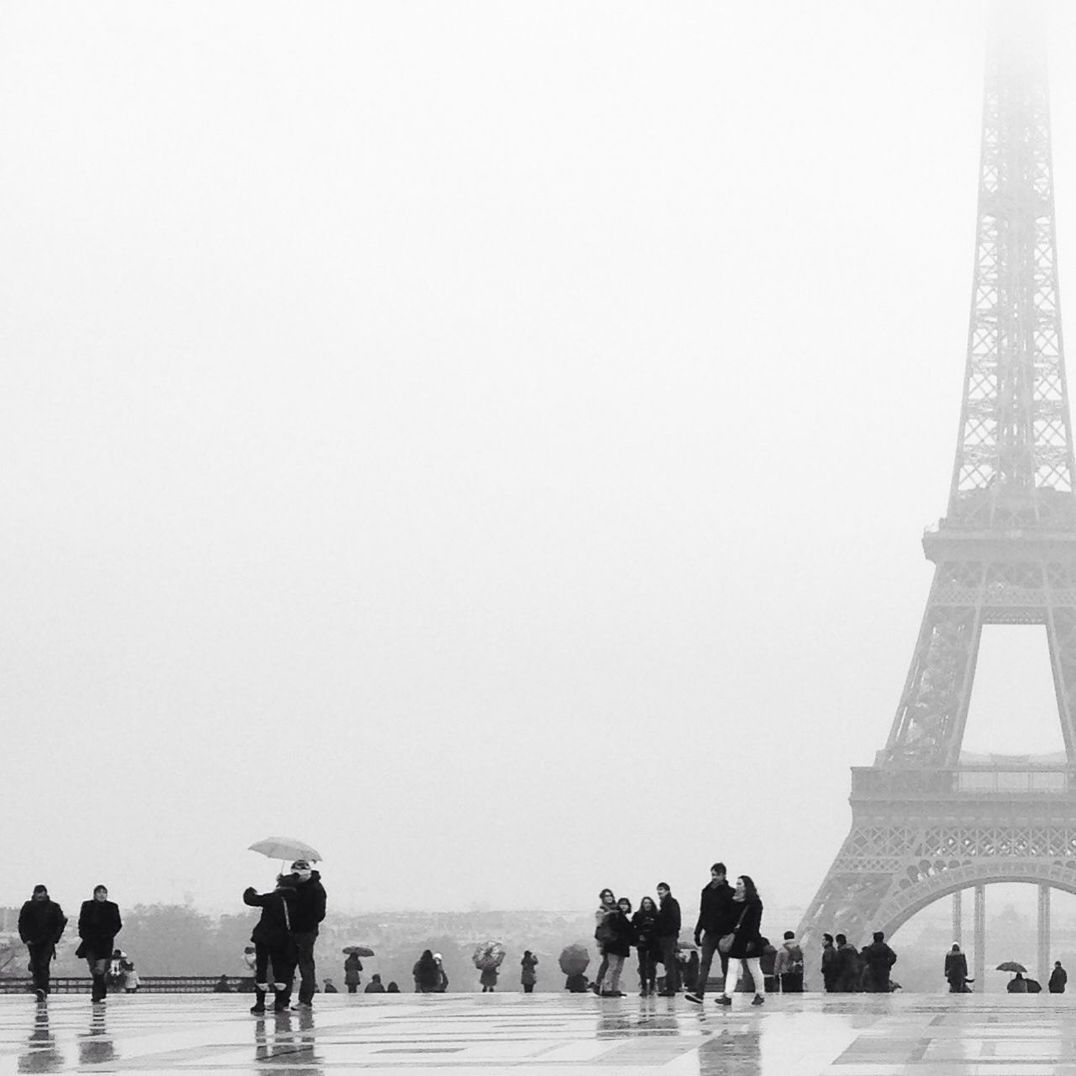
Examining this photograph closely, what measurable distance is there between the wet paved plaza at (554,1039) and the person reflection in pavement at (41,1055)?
2 cm

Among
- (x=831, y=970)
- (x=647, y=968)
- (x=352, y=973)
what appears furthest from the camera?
(x=352, y=973)

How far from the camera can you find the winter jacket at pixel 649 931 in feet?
113

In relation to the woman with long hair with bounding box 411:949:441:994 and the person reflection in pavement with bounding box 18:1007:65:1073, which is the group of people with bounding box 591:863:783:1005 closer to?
the woman with long hair with bounding box 411:949:441:994

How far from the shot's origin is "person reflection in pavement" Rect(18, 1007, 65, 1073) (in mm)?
17513

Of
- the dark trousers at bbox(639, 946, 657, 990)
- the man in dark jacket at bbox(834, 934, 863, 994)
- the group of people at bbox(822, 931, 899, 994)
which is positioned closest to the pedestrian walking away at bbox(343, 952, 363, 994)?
the group of people at bbox(822, 931, 899, 994)

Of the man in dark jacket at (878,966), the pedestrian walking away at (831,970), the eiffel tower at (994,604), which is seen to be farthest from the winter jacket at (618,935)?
the eiffel tower at (994,604)

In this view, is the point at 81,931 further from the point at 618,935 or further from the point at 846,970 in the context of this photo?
the point at 846,970

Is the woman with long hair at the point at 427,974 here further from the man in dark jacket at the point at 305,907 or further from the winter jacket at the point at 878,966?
the man in dark jacket at the point at 305,907

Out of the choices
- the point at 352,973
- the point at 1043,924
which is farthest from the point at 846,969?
the point at 1043,924

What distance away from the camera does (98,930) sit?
1199 inches

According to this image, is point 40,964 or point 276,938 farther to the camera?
point 40,964

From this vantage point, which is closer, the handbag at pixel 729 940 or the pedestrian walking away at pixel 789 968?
the handbag at pixel 729 940

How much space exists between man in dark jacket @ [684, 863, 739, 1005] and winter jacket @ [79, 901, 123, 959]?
7.82 metres

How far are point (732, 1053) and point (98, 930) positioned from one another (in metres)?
13.7
